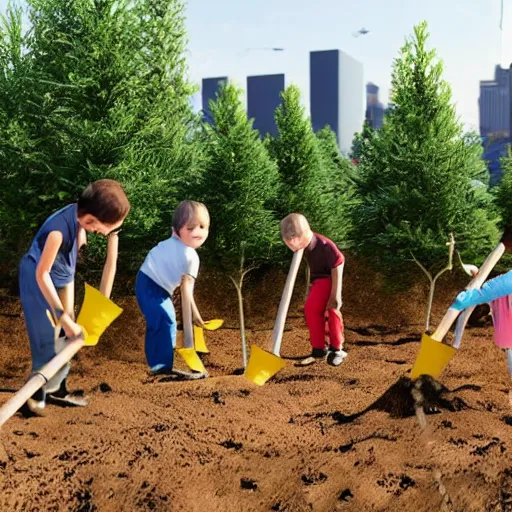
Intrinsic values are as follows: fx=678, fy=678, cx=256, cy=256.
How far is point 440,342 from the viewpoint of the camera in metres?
6.96

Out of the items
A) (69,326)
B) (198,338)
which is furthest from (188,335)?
(69,326)

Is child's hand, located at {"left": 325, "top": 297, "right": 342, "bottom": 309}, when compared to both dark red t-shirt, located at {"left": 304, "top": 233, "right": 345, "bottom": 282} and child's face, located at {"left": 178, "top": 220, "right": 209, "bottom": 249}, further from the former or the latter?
child's face, located at {"left": 178, "top": 220, "right": 209, "bottom": 249}

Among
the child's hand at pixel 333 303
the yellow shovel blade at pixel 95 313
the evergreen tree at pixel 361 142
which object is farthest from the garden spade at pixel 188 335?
the evergreen tree at pixel 361 142

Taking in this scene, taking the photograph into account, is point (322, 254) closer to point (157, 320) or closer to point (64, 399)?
point (157, 320)

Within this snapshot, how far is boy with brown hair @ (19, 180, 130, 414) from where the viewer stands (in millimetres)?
6168

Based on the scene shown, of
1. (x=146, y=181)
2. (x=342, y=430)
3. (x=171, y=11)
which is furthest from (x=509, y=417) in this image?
(x=171, y=11)

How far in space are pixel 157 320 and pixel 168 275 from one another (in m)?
0.49

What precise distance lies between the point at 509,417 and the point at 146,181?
19.8 ft

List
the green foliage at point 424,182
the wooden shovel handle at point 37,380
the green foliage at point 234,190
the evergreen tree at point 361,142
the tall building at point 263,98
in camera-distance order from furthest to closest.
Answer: the tall building at point 263,98 → the evergreen tree at point 361,142 → the green foliage at point 424,182 → the green foliage at point 234,190 → the wooden shovel handle at point 37,380

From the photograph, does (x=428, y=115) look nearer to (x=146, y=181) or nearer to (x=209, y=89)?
(x=146, y=181)

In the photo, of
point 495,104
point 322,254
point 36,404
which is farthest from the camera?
point 495,104

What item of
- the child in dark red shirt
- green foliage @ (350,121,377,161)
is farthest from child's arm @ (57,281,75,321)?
green foliage @ (350,121,377,161)

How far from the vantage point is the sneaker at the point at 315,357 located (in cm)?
862

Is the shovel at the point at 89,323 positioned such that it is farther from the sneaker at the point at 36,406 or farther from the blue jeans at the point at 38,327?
the sneaker at the point at 36,406
